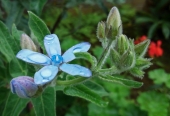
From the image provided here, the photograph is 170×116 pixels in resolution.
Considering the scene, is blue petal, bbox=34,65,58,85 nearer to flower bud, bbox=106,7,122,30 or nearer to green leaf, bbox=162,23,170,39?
flower bud, bbox=106,7,122,30

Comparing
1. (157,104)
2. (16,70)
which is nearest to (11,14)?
(16,70)

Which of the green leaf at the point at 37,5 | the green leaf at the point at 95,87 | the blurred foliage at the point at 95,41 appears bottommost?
the blurred foliage at the point at 95,41

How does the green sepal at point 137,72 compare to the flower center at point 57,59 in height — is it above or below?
below

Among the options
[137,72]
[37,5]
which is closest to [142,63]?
[137,72]

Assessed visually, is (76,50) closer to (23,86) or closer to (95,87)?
(23,86)

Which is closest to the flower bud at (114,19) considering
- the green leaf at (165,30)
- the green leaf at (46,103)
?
the green leaf at (46,103)

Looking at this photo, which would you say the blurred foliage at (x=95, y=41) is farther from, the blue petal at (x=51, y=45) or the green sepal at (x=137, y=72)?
the green sepal at (x=137, y=72)

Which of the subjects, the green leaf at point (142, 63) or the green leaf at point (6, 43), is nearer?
the green leaf at point (142, 63)
